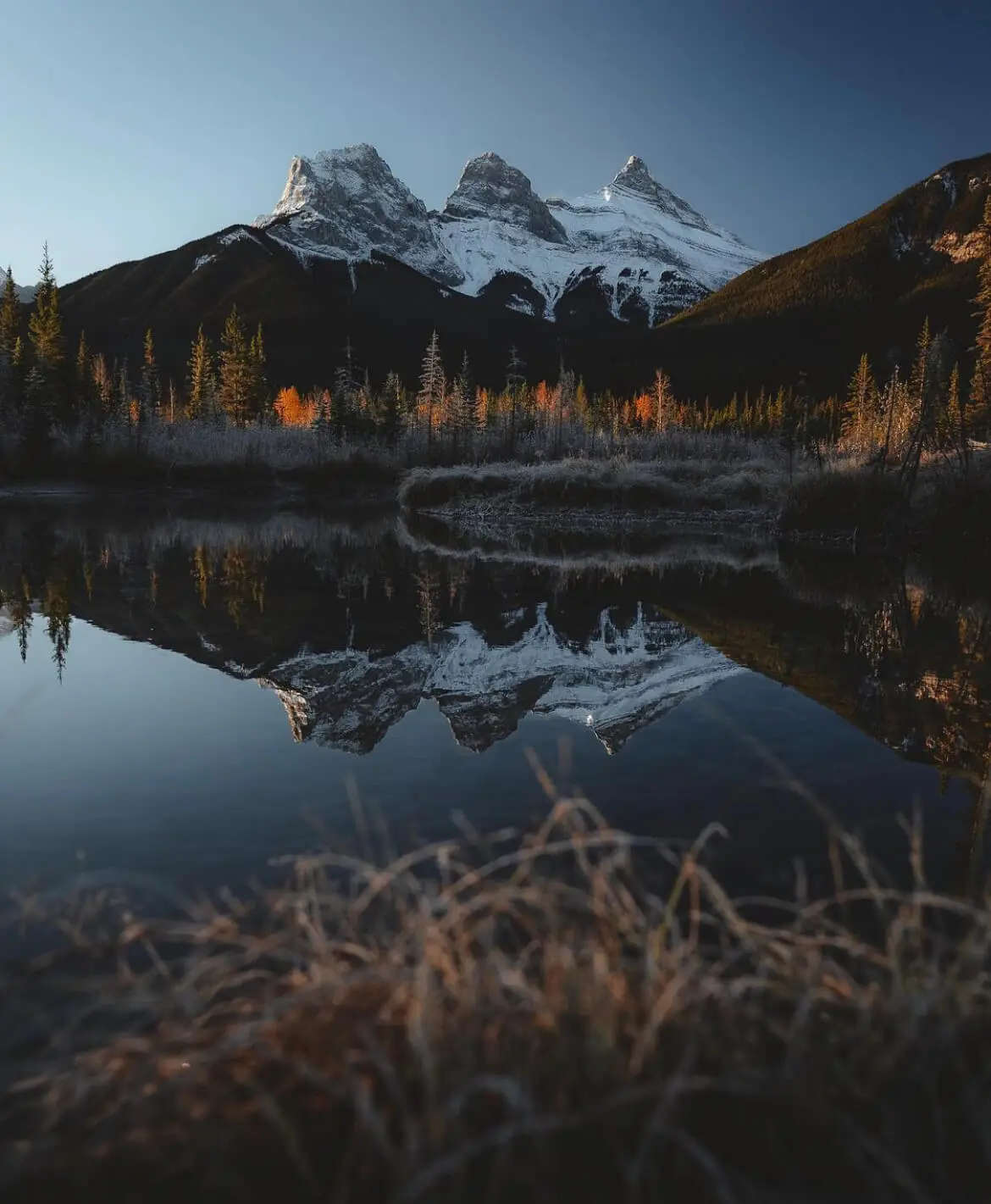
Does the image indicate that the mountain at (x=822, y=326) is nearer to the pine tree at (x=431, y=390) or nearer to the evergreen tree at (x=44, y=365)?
the pine tree at (x=431, y=390)

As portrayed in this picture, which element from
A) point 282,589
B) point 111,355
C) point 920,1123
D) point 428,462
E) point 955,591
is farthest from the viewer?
point 111,355

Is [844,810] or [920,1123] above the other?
[920,1123]

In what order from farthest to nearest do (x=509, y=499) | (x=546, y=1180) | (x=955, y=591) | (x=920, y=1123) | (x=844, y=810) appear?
(x=509, y=499) < (x=955, y=591) < (x=844, y=810) < (x=920, y=1123) < (x=546, y=1180)

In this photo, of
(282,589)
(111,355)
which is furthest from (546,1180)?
(111,355)

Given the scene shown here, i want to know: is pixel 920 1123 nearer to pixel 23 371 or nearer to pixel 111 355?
pixel 23 371

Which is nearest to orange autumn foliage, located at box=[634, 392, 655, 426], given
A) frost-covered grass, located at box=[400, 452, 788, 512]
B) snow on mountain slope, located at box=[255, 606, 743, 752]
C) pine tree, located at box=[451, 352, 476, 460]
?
pine tree, located at box=[451, 352, 476, 460]

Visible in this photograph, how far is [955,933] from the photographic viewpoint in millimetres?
4441

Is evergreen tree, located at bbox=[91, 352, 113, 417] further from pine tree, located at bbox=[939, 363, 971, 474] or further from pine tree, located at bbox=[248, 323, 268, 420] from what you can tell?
pine tree, located at bbox=[939, 363, 971, 474]

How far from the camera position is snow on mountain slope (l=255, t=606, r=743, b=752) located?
8547 mm

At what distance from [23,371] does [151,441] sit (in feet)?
34.6

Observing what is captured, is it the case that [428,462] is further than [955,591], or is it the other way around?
[428,462]

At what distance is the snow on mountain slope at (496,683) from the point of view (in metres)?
8.55

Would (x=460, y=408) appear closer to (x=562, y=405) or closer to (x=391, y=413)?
(x=391, y=413)

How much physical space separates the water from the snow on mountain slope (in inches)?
2.0
